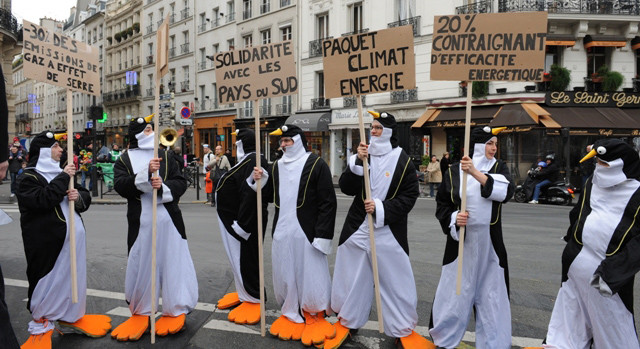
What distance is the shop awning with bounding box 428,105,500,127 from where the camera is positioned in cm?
2075

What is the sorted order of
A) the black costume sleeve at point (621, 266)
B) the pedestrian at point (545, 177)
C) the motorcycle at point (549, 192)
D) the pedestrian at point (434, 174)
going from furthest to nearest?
the pedestrian at point (434, 174) → the pedestrian at point (545, 177) → the motorcycle at point (549, 192) → the black costume sleeve at point (621, 266)

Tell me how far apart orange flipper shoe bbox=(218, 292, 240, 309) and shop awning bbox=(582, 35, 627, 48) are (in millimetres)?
19547

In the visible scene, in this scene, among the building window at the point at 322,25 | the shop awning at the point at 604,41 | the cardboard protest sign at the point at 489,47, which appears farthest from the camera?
the building window at the point at 322,25

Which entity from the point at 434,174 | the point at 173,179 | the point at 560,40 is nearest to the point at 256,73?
the point at 173,179

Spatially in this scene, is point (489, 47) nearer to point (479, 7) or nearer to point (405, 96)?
point (479, 7)

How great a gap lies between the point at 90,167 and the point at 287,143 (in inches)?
623

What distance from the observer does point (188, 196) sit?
18156mm

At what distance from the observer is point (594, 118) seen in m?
19.2

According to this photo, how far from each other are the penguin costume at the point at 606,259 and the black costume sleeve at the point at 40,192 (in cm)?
399

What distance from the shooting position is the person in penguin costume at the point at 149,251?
443cm

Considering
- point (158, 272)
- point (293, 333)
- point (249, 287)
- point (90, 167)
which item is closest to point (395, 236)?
point (293, 333)

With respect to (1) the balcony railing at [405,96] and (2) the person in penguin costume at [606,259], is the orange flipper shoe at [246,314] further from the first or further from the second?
(1) the balcony railing at [405,96]

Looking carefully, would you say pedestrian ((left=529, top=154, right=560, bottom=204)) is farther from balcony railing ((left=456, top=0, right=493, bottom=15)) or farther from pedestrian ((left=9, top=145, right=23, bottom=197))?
pedestrian ((left=9, top=145, right=23, bottom=197))

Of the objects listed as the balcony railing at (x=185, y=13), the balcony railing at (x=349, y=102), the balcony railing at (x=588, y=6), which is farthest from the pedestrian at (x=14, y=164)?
the balcony railing at (x=185, y=13)
